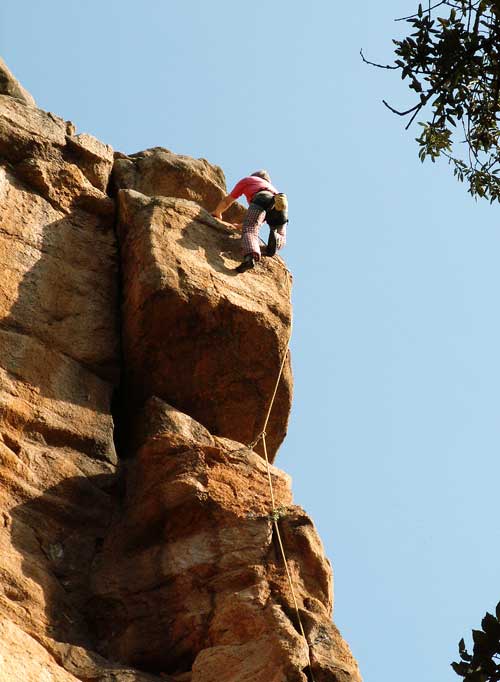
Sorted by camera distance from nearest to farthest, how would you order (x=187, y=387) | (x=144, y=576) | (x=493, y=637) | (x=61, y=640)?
1. (x=493, y=637)
2. (x=61, y=640)
3. (x=144, y=576)
4. (x=187, y=387)

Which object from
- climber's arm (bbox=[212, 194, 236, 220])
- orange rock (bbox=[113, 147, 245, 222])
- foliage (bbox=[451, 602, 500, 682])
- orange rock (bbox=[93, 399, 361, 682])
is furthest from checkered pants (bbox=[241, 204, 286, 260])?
foliage (bbox=[451, 602, 500, 682])

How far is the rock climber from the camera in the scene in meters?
14.8

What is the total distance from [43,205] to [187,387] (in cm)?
273

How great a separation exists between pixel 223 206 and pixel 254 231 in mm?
957

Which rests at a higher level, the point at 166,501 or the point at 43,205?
the point at 43,205

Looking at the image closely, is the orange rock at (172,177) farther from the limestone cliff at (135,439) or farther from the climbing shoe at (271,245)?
the climbing shoe at (271,245)

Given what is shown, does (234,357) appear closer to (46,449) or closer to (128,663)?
(46,449)

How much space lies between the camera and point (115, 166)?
15984mm

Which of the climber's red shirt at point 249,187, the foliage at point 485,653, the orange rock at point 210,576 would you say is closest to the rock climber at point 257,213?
the climber's red shirt at point 249,187

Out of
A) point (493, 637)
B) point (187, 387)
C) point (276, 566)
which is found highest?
point (187, 387)

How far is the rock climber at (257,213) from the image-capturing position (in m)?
14.8

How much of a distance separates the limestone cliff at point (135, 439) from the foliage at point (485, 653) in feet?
10.5

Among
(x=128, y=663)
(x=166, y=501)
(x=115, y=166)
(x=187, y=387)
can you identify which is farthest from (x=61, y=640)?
(x=115, y=166)

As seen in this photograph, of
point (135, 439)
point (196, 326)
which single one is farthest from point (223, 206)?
point (135, 439)
